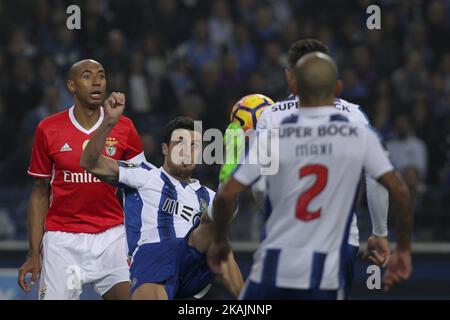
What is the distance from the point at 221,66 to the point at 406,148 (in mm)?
2548

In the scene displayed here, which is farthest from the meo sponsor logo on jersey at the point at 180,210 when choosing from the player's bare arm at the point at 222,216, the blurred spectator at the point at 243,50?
the blurred spectator at the point at 243,50

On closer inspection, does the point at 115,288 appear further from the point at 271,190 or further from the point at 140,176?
the point at 271,190

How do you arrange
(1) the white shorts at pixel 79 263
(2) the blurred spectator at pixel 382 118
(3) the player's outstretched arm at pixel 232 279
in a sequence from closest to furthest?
(3) the player's outstretched arm at pixel 232 279, (1) the white shorts at pixel 79 263, (2) the blurred spectator at pixel 382 118

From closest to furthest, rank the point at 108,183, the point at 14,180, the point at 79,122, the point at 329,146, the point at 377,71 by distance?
the point at 329,146 < the point at 108,183 < the point at 79,122 < the point at 14,180 < the point at 377,71

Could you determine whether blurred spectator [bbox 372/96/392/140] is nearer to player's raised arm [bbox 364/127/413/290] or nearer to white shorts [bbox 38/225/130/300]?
white shorts [bbox 38/225/130/300]

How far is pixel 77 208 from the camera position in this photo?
25.1 ft

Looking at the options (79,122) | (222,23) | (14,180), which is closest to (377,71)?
(222,23)

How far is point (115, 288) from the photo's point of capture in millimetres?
7648

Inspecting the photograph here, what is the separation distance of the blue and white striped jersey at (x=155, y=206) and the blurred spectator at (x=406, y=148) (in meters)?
5.04

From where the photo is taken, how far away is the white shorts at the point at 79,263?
7.45 meters

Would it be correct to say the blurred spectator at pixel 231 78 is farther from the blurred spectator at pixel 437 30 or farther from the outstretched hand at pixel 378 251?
the outstretched hand at pixel 378 251

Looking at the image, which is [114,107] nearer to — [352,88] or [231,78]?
[231,78]

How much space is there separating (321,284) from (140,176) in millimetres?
2106

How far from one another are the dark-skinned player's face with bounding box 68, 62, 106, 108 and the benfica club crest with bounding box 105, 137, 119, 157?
0.92 feet
